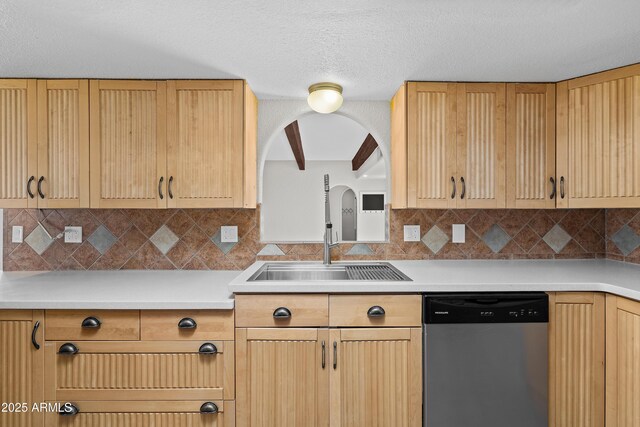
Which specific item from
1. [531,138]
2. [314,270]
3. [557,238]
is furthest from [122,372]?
[557,238]

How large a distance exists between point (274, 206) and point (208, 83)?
917 millimetres

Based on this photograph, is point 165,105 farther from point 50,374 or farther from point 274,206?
point 50,374

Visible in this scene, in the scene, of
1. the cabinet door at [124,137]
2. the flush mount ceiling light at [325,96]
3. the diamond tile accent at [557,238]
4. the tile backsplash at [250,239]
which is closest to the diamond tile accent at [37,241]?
the tile backsplash at [250,239]

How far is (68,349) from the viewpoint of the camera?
1617 mm

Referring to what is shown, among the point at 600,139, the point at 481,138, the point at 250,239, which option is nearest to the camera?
the point at 600,139

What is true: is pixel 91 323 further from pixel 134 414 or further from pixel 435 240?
pixel 435 240

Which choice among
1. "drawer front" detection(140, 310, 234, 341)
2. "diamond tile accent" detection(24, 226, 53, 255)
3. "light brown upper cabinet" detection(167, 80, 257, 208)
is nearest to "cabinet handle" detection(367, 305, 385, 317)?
"drawer front" detection(140, 310, 234, 341)

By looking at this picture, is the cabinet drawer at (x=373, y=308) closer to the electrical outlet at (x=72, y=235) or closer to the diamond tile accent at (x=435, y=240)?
the diamond tile accent at (x=435, y=240)

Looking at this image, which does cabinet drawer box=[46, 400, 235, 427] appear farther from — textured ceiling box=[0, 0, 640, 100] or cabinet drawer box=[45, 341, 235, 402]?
textured ceiling box=[0, 0, 640, 100]

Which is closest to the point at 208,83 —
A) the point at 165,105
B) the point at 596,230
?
the point at 165,105

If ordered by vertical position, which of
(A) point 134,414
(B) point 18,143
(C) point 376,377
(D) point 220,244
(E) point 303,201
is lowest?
(A) point 134,414

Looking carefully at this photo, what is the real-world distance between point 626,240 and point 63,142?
11.6 ft

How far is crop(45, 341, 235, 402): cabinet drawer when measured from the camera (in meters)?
1.63

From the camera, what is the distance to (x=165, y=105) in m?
2.03
